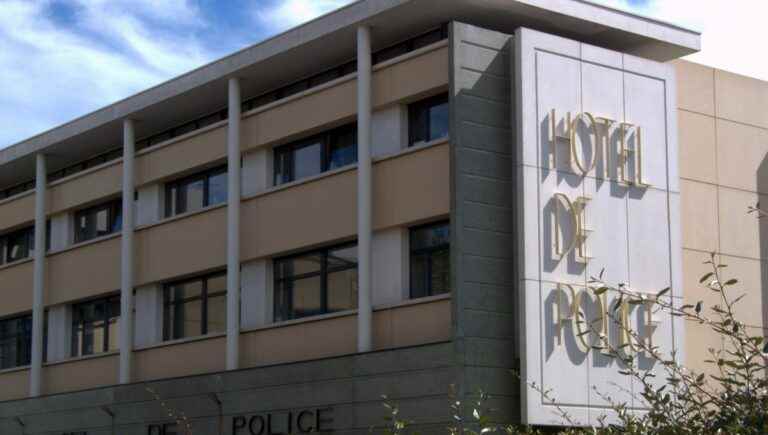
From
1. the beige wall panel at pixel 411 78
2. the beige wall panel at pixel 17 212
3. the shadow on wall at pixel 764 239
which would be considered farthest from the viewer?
the beige wall panel at pixel 17 212

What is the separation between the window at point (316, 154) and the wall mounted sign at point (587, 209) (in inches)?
181

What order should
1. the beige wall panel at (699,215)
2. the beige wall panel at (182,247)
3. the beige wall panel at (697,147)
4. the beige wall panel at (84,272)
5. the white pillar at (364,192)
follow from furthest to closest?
the beige wall panel at (84,272), the beige wall panel at (182,247), the beige wall panel at (697,147), the beige wall panel at (699,215), the white pillar at (364,192)

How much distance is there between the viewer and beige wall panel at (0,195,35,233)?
39594 mm

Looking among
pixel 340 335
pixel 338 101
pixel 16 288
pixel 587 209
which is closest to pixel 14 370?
pixel 16 288

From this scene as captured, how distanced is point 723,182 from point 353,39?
337 inches

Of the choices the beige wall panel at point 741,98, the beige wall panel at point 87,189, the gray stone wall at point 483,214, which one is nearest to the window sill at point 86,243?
the beige wall panel at point 87,189

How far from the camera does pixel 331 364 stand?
27812mm

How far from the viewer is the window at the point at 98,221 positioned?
1465 inches

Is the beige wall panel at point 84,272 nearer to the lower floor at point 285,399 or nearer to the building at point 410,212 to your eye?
the building at point 410,212

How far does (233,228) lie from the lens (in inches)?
1238

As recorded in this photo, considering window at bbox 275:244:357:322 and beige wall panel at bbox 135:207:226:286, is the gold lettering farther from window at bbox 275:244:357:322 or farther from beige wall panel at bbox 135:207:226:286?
beige wall panel at bbox 135:207:226:286

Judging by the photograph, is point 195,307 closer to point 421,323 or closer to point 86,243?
point 86,243

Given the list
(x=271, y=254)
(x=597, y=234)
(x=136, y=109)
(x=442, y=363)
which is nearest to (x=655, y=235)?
(x=597, y=234)

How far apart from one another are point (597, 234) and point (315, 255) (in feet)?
20.8
